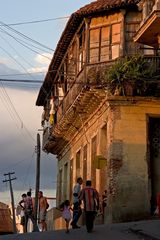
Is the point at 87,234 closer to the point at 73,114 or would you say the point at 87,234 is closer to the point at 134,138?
the point at 134,138

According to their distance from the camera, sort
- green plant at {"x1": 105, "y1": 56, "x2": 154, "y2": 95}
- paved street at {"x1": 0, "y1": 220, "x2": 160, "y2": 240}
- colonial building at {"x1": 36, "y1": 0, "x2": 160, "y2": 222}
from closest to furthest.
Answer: paved street at {"x1": 0, "y1": 220, "x2": 160, "y2": 240}, green plant at {"x1": 105, "y1": 56, "x2": 154, "y2": 95}, colonial building at {"x1": 36, "y1": 0, "x2": 160, "y2": 222}

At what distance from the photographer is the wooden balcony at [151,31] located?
57.3ft

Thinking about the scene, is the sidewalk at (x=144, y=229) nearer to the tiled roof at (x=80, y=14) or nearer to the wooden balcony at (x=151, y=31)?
the wooden balcony at (x=151, y=31)

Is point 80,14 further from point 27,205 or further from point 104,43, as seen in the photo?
point 27,205

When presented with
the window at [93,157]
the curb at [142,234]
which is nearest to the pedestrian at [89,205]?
the curb at [142,234]

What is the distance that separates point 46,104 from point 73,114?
12022 millimetres

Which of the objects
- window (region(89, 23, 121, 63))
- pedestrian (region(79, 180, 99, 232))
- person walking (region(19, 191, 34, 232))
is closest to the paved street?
pedestrian (region(79, 180, 99, 232))

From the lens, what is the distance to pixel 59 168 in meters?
37.1

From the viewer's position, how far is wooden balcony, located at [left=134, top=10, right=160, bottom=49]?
57.3ft

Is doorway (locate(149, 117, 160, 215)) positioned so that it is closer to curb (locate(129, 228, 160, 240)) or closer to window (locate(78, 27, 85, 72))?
window (locate(78, 27, 85, 72))

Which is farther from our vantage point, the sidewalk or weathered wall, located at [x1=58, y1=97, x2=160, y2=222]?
weathered wall, located at [x1=58, y1=97, x2=160, y2=222]

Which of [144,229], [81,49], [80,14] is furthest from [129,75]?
[144,229]

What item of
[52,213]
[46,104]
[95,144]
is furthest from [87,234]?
[46,104]

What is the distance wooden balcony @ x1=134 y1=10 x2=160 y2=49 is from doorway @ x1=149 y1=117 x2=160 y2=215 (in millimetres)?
3860
